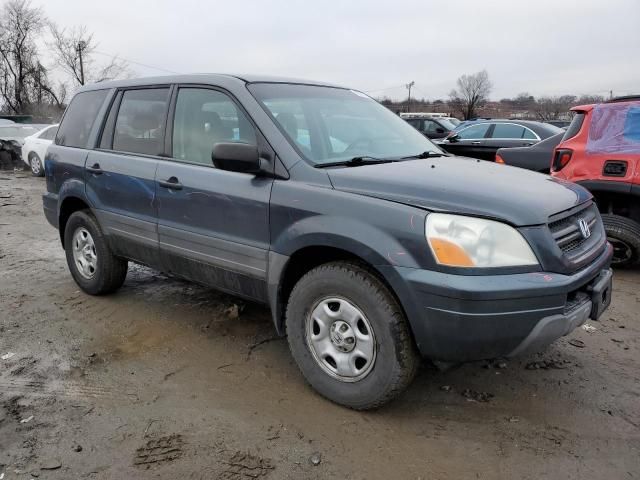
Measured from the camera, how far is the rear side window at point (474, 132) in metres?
11.6

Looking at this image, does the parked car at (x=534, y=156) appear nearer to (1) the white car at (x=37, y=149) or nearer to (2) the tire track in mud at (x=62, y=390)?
(2) the tire track in mud at (x=62, y=390)

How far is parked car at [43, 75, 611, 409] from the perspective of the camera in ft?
7.84

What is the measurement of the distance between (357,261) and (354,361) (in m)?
0.54

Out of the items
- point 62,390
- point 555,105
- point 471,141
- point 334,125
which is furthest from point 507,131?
point 555,105

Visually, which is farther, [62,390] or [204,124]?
[204,124]

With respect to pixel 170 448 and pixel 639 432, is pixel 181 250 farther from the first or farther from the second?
pixel 639 432

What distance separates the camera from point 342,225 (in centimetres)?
263

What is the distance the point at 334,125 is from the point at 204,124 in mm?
878

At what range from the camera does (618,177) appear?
16.1ft

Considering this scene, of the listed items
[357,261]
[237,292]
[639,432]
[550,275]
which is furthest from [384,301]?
[639,432]

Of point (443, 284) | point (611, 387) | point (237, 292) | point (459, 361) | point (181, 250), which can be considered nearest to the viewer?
point (443, 284)

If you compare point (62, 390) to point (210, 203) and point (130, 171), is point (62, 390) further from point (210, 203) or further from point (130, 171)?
point (130, 171)

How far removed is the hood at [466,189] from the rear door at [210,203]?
0.63m

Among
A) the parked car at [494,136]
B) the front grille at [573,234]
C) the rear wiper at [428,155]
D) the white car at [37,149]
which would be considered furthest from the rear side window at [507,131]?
the white car at [37,149]
